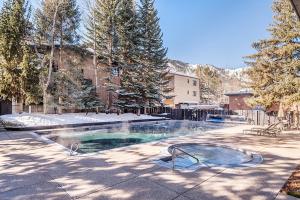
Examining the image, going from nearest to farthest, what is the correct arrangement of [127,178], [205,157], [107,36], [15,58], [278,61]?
[127,178] < [205,157] < [278,61] < [15,58] < [107,36]

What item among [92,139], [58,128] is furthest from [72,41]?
[92,139]

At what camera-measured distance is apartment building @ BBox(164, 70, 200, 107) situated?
36.7 m

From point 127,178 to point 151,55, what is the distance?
19.9 meters

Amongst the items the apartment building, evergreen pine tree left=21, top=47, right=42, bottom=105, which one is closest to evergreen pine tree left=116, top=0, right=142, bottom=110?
evergreen pine tree left=21, top=47, right=42, bottom=105

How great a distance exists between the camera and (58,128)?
1370 centimetres

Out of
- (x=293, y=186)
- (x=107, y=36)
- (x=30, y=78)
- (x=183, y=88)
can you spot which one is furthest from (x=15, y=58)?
(x=183, y=88)

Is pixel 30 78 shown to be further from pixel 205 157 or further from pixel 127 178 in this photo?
pixel 127 178

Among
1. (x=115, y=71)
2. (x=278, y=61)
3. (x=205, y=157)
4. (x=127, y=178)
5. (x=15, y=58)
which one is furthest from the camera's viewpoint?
(x=115, y=71)

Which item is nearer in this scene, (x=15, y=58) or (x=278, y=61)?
(x=278, y=61)

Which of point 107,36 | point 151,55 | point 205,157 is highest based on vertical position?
point 107,36

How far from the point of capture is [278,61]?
47.8 ft

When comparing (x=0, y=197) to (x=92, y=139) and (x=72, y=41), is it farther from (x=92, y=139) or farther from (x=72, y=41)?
(x=72, y=41)

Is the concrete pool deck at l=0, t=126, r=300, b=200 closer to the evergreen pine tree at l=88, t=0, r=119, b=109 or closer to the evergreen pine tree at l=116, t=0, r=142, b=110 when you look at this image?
the evergreen pine tree at l=116, t=0, r=142, b=110

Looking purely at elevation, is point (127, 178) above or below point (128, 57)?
below
